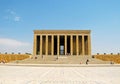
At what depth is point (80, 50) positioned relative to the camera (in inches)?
2292

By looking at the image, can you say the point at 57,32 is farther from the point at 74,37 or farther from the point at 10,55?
the point at 10,55

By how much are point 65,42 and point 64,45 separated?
2.39m

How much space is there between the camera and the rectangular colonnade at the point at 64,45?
183 ft

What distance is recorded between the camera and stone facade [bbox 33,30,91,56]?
55562mm

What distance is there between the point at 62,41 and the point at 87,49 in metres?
10.5

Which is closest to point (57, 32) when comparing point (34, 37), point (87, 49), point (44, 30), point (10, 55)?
point (44, 30)
